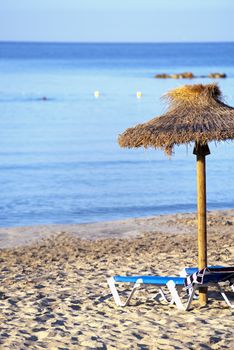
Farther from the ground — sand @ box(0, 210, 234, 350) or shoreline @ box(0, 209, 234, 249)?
shoreline @ box(0, 209, 234, 249)

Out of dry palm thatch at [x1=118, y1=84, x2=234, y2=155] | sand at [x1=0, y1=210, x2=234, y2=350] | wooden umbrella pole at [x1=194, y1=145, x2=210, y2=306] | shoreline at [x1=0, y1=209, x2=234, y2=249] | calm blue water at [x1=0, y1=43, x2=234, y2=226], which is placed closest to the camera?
sand at [x1=0, y1=210, x2=234, y2=350]

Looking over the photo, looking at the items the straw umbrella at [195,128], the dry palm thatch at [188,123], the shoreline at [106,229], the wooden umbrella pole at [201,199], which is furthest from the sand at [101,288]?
the dry palm thatch at [188,123]

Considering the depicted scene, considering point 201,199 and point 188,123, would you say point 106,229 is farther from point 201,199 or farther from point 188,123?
point 188,123

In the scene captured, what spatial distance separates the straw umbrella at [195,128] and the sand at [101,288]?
845mm

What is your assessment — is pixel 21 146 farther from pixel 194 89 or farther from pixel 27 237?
pixel 194 89

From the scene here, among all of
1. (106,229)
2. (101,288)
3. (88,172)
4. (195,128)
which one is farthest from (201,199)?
(88,172)

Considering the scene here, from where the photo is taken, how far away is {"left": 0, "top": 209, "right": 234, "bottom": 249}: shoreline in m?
14.4

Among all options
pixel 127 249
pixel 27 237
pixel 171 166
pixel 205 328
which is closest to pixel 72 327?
pixel 205 328

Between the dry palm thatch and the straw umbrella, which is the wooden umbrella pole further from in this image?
the dry palm thatch

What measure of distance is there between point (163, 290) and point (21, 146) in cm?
1819

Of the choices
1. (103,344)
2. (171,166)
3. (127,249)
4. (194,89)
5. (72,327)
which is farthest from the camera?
(171,166)

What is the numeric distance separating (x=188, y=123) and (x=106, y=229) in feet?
22.0

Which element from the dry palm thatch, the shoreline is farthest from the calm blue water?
the shoreline

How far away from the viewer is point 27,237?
14.6 metres
